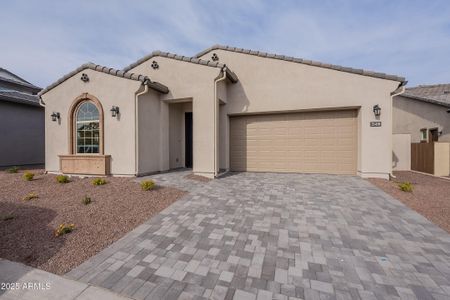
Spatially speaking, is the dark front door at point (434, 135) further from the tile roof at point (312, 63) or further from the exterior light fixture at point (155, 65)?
the exterior light fixture at point (155, 65)

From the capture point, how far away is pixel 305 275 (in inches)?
102

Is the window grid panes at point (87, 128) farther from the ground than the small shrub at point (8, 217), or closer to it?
farther from the ground

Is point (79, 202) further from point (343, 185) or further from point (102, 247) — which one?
point (343, 185)

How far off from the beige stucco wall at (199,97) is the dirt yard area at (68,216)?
2.17 metres

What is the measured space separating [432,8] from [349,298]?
28.8 ft

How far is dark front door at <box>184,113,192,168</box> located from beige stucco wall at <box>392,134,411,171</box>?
34.2 feet

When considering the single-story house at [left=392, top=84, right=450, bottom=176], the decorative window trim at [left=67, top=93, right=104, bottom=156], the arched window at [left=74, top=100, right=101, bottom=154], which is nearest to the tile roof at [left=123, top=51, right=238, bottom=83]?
the decorative window trim at [left=67, top=93, right=104, bottom=156]

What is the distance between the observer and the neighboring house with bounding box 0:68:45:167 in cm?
1137

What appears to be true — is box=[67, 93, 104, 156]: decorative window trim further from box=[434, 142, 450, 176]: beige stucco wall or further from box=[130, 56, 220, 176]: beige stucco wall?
box=[434, 142, 450, 176]: beige stucco wall

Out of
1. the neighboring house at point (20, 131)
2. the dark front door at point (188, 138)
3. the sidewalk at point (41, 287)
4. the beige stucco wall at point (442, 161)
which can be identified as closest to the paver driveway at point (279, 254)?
the sidewalk at point (41, 287)

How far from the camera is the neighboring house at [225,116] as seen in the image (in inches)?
303

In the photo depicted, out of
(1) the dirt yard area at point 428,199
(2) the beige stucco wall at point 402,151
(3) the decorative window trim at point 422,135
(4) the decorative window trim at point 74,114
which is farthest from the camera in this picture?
(3) the decorative window trim at point 422,135

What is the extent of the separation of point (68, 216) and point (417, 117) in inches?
703

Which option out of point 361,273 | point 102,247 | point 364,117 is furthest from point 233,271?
point 364,117
